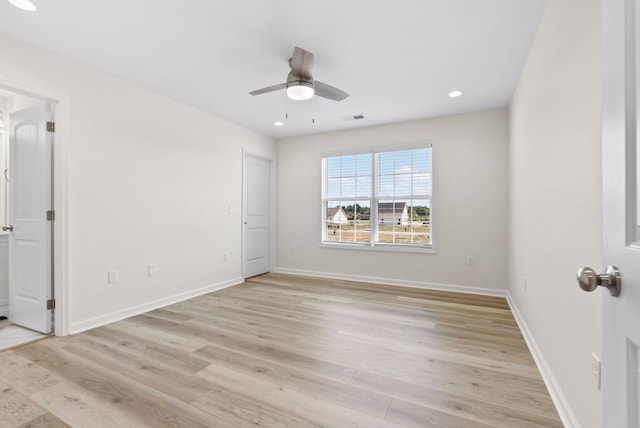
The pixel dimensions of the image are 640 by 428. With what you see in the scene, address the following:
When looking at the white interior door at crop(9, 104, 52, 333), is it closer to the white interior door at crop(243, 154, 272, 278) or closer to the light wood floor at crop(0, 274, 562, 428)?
the light wood floor at crop(0, 274, 562, 428)

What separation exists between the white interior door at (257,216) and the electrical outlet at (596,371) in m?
4.22

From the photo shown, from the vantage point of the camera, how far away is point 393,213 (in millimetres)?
4605

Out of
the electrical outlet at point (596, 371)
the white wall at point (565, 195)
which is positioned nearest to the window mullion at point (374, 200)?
the white wall at point (565, 195)

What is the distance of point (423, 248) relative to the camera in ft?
14.3

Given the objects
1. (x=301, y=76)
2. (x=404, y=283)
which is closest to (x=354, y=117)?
(x=301, y=76)

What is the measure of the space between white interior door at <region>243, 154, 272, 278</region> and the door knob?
449cm

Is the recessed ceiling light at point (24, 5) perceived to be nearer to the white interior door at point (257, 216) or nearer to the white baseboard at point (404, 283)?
the white interior door at point (257, 216)

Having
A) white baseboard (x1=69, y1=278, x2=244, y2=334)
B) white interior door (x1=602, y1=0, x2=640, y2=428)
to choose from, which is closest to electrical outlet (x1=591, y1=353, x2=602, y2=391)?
white interior door (x1=602, y1=0, x2=640, y2=428)

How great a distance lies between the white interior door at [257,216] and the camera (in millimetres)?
4934

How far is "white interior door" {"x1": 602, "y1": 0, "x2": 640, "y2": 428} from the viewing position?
583mm

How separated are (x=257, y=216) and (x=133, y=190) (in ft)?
7.25

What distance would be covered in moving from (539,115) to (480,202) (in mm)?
2039

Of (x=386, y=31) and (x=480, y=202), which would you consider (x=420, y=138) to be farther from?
(x=386, y=31)

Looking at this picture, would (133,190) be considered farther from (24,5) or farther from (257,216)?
(257,216)
